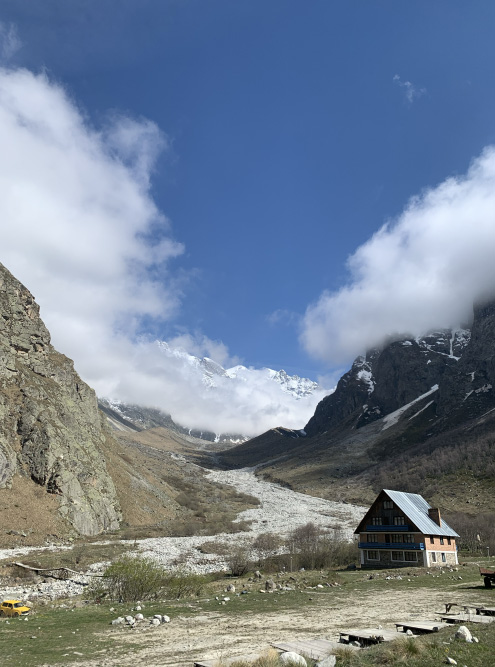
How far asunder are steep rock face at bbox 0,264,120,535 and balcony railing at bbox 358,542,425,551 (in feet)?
137

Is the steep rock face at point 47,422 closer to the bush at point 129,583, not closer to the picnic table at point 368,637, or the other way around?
the bush at point 129,583

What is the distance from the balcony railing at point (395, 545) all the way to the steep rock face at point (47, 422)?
41.9m

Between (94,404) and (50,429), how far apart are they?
97.2 feet

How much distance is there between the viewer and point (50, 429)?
7981 centimetres

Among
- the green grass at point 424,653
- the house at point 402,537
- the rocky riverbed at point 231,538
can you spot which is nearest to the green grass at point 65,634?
the green grass at point 424,653

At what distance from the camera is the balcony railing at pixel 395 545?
52697mm

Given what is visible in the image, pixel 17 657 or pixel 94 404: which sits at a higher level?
pixel 94 404

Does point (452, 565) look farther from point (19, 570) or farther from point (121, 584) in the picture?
point (19, 570)

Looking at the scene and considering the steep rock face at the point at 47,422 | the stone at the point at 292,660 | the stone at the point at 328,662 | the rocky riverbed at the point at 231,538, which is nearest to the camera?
the stone at the point at 328,662

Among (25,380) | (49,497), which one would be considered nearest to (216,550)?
(49,497)

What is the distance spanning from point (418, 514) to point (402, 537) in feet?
14.0

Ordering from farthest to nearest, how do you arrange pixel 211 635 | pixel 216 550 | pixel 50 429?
pixel 50 429 < pixel 216 550 < pixel 211 635

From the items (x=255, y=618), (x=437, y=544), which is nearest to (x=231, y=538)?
(x=437, y=544)

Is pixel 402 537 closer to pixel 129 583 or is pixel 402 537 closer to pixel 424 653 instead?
pixel 129 583
